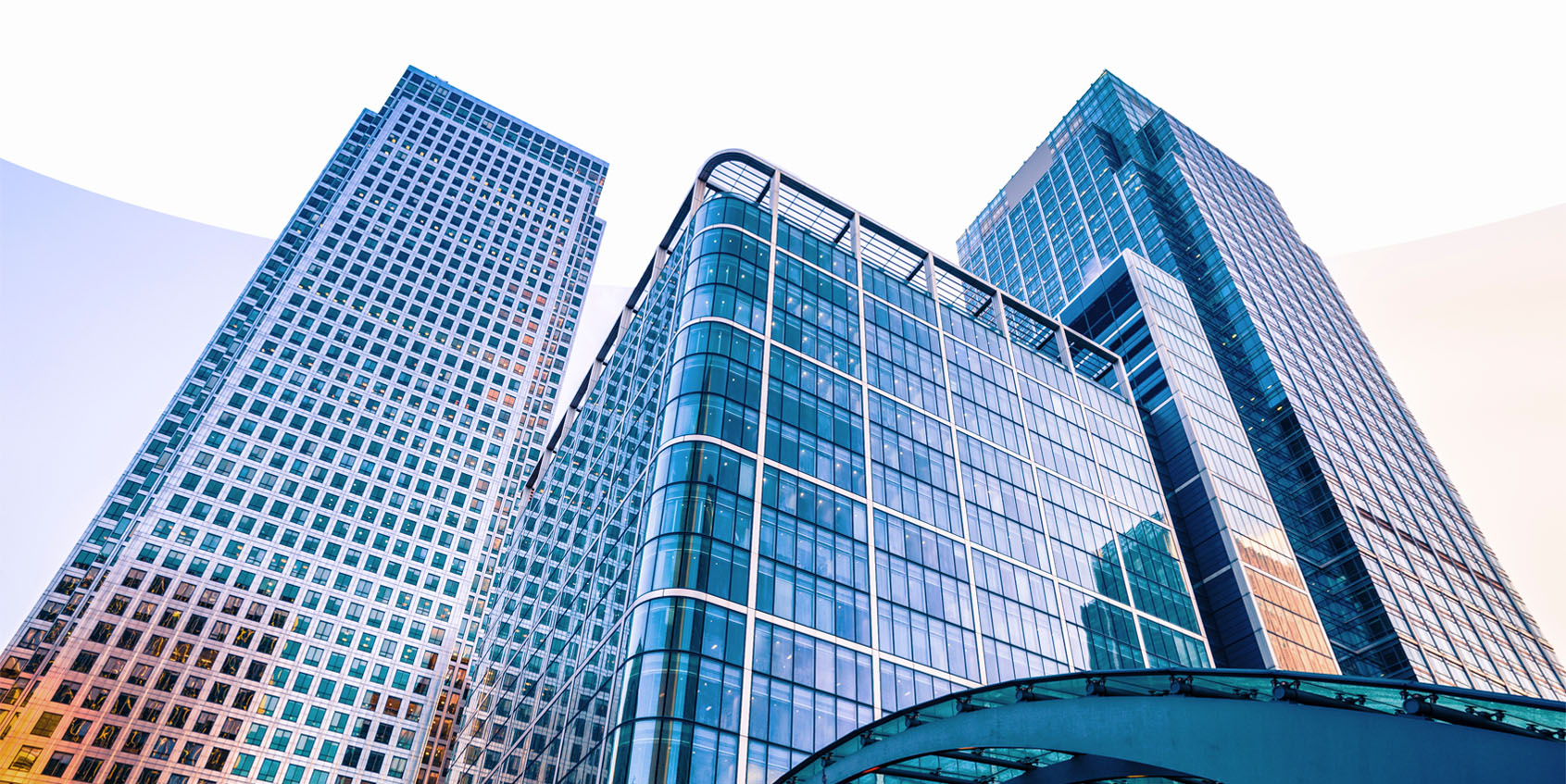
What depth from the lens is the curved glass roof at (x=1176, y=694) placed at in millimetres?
10344

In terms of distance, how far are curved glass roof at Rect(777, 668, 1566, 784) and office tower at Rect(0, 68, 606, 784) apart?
73778 millimetres

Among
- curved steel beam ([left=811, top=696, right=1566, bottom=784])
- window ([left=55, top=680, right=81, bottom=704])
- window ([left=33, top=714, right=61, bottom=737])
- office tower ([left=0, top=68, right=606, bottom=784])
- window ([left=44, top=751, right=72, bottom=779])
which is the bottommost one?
curved steel beam ([left=811, top=696, right=1566, bottom=784])

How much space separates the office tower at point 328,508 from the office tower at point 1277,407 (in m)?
74.0

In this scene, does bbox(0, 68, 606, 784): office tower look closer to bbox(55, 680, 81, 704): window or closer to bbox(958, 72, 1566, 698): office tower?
bbox(55, 680, 81, 704): window

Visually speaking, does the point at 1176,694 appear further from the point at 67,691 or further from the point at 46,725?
the point at 67,691

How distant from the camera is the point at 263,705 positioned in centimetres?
7869

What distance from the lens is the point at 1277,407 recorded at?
9075cm

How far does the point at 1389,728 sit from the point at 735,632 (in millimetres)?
30589

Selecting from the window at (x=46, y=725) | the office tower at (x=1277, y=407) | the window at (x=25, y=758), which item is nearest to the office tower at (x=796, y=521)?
the office tower at (x=1277, y=407)

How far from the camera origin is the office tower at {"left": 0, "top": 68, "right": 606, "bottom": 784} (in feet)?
245

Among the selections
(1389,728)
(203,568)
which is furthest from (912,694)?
(203,568)

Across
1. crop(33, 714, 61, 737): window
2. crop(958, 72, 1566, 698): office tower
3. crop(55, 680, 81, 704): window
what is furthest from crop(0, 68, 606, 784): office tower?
crop(958, 72, 1566, 698): office tower

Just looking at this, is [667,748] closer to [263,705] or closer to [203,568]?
[263,705]

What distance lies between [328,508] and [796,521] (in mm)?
68208
